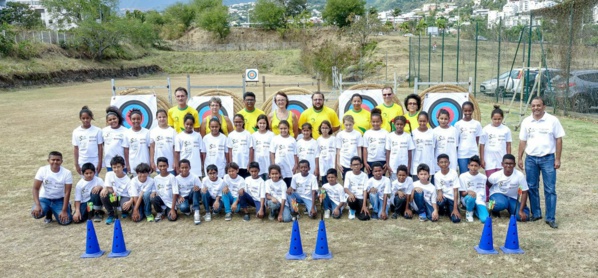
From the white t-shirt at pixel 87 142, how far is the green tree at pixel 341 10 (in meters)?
75.8

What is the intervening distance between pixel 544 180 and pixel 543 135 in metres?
0.56

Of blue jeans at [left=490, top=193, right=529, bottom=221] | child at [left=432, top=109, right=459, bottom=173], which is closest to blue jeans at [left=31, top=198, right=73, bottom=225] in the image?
child at [left=432, top=109, right=459, bottom=173]

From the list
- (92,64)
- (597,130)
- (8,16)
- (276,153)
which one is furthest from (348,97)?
(8,16)

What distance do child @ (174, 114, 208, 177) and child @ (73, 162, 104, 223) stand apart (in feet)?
3.62

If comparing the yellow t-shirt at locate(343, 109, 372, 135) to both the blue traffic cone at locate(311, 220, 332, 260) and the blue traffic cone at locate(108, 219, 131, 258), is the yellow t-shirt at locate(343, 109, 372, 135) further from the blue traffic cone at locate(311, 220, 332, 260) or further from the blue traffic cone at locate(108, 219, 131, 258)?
the blue traffic cone at locate(108, 219, 131, 258)

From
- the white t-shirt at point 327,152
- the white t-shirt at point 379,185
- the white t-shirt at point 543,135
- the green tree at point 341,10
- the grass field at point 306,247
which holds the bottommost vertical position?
the grass field at point 306,247

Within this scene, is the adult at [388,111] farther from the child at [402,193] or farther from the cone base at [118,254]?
the cone base at [118,254]

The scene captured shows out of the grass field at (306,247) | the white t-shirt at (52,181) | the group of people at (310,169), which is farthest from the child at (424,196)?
the white t-shirt at (52,181)

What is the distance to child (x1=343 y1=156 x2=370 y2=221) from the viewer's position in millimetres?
6266

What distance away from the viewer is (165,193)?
6367mm

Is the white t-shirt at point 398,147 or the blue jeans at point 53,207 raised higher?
the white t-shirt at point 398,147

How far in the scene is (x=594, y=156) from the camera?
9.22m

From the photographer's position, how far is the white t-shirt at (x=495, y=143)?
637cm

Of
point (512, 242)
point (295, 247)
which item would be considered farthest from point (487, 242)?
point (295, 247)
